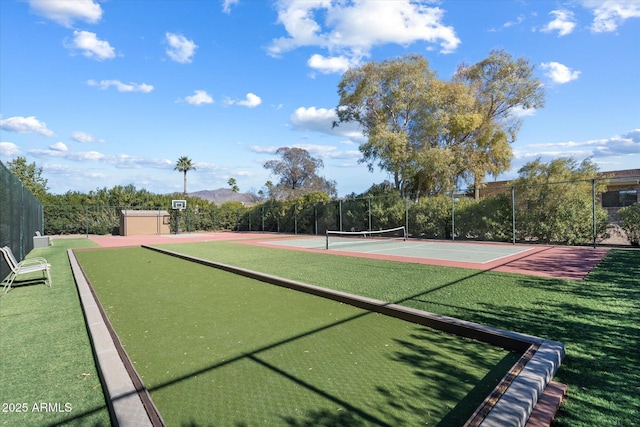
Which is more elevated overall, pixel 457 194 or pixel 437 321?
pixel 457 194

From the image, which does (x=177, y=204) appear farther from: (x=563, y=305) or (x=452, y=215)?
(x=563, y=305)

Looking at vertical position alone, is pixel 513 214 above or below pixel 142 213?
below

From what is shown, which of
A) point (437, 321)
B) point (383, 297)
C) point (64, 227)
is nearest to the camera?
point (437, 321)

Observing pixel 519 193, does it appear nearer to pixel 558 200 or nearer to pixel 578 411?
pixel 558 200

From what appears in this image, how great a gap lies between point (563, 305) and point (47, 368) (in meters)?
6.71

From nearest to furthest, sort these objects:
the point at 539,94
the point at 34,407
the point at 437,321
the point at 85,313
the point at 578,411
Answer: the point at 578,411, the point at 34,407, the point at 437,321, the point at 85,313, the point at 539,94

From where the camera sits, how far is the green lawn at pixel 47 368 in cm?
268

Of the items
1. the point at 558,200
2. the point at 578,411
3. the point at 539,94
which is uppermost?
the point at 539,94

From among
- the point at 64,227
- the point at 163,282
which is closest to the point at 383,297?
the point at 163,282

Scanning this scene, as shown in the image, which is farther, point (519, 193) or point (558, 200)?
point (519, 193)

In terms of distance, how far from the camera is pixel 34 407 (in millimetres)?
2771

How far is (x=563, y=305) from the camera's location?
207 inches

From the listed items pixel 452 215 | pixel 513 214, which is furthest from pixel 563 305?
Result: pixel 452 215

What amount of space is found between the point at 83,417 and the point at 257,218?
97.1ft
